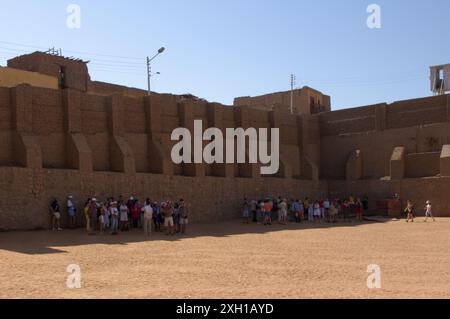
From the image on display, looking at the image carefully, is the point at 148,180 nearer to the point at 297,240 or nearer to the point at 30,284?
the point at 297,240

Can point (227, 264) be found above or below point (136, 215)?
below

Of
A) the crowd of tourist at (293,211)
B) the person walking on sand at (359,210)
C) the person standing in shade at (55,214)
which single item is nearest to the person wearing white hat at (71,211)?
the person standing in shade at (55,214)

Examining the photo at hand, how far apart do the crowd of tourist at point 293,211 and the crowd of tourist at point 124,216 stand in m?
6.20

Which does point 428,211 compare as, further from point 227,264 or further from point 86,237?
point 227,264

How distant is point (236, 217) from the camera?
31281 mm

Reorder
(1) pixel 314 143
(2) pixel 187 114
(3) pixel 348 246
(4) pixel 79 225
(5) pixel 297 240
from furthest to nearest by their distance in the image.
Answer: (1) pixel 314 143
(2) pixel 187 114
(4) pixel 79 225
(5) pixel 297 240
(3) pixel 348 246

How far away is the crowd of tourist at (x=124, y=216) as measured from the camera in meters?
21.4

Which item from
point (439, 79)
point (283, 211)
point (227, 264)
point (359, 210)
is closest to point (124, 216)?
point (283, 211)

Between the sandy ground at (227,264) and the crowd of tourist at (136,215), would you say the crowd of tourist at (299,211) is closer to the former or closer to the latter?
the crowd of tourist at (136,215)

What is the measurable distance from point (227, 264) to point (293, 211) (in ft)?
Answer: 55.0

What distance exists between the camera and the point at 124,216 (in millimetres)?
22312

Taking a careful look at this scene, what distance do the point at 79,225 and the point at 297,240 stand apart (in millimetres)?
9501

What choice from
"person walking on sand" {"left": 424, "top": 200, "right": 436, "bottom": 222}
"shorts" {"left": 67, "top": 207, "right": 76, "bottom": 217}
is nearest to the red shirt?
"shorts" {"left": 67, "top": 207, "right": 76, "bottom": 217}
